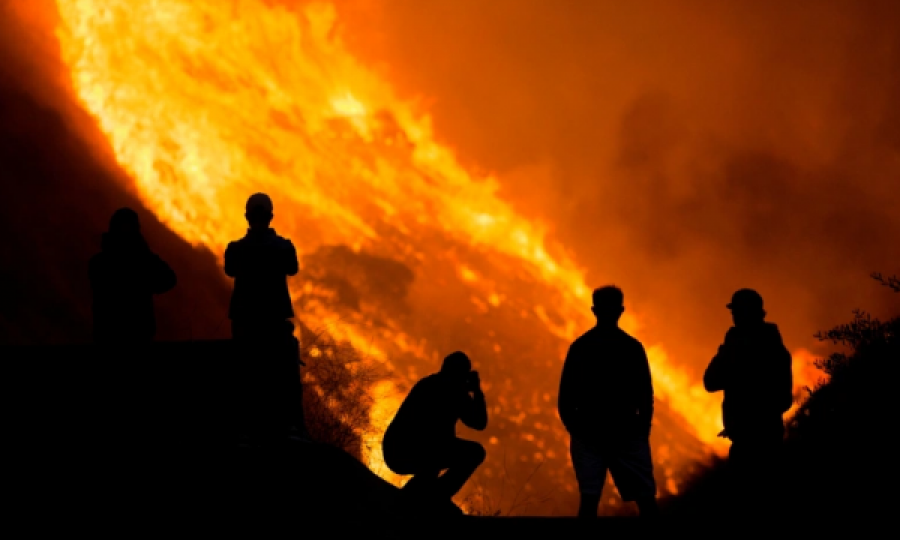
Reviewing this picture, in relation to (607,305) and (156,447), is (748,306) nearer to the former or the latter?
(607,305)

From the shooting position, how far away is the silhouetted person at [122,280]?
9953 millimetres

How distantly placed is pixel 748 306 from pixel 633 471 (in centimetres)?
170

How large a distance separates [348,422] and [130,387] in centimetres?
1205

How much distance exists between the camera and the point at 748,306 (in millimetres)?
9219

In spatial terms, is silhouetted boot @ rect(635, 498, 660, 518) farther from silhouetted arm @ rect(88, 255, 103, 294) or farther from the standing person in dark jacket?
silhouetted arm @ rect(88, 255, 103, 294)

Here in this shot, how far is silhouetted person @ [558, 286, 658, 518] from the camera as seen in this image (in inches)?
331

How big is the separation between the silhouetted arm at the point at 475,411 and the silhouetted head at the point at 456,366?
18cm

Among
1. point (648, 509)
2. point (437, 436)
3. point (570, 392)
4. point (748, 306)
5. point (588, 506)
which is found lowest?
point (588, 506)

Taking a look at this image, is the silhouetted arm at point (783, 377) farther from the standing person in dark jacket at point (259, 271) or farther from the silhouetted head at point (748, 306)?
the standing person in dark jacket at point (259, 271)

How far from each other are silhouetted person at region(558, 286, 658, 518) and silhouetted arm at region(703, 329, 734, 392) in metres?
1.01

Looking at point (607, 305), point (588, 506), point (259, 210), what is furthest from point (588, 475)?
point (259, 210)

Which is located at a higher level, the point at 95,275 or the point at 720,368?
the point at 95,275

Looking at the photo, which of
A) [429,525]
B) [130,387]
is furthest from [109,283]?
[429,525]

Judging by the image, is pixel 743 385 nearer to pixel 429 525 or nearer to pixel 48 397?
pixel 429 525
